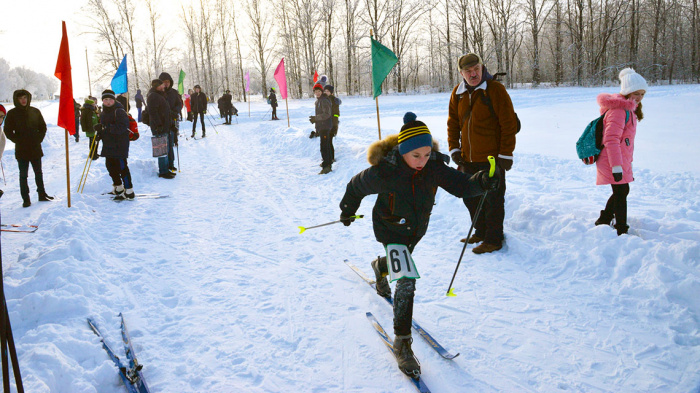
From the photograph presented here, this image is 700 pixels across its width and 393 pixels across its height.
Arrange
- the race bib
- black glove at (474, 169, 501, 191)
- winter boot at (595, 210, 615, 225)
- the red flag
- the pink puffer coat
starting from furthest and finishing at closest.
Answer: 1. the red flag
2. winter boot at (595, 210, 615, 225)
3. the pink puffer coat
4. the race bib
5. black glove at (474, 169, 501, 191)

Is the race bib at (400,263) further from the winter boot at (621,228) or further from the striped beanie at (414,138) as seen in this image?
the winter boot at (621,228)

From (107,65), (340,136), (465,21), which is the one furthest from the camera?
(107,65)

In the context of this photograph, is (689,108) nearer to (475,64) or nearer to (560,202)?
(560,202)

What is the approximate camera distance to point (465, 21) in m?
34.9

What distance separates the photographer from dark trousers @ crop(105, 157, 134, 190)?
715 centimetres

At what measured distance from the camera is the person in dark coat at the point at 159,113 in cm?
883

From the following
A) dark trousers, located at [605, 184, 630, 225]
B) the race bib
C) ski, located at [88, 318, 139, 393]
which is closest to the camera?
ski, located at [88, 318, 139, 393]

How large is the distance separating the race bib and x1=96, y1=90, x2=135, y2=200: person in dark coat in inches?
240

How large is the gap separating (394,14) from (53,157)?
101 feet

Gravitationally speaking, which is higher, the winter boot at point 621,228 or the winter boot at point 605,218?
the winter boot at point 605,218

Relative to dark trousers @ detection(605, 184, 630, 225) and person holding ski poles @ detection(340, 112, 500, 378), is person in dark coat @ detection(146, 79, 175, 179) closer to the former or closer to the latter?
person holding ski poles @ detection(340, 112, 500, 378)

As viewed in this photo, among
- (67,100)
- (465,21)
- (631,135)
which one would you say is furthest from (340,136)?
(465,21)

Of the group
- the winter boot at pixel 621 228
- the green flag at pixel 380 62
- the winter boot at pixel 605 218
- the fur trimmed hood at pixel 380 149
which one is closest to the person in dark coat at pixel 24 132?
the green flag at pixel 380 62

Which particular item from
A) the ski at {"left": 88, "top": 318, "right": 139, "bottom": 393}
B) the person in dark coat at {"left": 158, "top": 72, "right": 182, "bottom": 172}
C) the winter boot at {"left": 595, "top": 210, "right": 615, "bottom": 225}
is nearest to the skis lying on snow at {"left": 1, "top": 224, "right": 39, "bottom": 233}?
the ski at {"left": 88, "top": 318, "right": 139, "bottom": 393}
